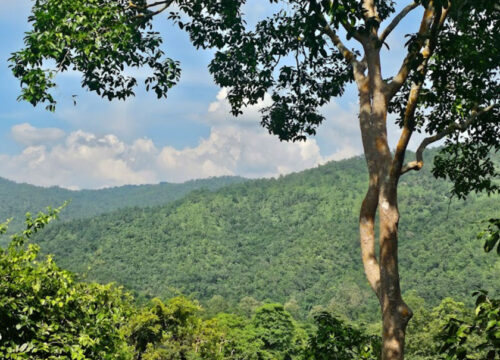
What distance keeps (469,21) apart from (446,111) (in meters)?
1.56

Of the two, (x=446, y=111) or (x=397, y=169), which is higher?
(x=446, y=111)

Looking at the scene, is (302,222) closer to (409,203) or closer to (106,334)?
(409,203)

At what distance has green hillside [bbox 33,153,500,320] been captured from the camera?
109 metres

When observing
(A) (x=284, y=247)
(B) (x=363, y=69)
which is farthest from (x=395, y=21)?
(A) (x=284, y=247)

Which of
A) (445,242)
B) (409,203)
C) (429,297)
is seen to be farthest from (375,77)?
(409,203)

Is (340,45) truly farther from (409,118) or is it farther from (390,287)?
(390,287)

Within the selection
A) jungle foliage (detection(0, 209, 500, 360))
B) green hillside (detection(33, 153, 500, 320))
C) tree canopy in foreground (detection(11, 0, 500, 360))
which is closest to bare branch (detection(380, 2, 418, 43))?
tree canopy in foreground (detection(11, 0, 500, 360))

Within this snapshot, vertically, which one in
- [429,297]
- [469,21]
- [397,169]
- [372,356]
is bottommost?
[429,297]

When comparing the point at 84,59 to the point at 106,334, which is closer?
the point at 106,334

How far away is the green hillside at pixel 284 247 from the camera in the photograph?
357 ft

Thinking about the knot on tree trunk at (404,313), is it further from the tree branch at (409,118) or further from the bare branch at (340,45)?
the bare branch at (340,45)

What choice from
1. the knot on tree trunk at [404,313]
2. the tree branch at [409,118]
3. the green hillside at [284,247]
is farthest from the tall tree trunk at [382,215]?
the green hillside at [284,247]

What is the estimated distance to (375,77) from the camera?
6133mm

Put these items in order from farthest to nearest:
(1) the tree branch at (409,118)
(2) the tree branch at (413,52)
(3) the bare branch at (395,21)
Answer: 1. (3) the bare branch at (395,21)
2. (2) the tree branch at (413,52)
3. (1) the tree branch at (409,118)
